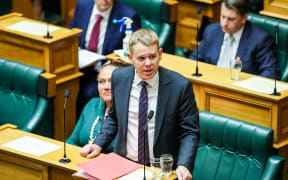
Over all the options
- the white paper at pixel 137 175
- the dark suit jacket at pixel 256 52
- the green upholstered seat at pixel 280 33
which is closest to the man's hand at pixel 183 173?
the white paper at pixel 137 175

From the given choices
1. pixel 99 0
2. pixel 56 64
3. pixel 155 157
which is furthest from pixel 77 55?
pixel 155 157

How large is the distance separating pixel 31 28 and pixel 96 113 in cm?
124

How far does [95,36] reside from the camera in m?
5.42

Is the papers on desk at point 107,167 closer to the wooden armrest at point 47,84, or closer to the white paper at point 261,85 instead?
the white paper at point 261,85

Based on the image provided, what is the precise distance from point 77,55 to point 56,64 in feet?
0.76

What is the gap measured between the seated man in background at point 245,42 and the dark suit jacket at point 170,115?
69.4 inches

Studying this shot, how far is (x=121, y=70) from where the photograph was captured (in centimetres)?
336

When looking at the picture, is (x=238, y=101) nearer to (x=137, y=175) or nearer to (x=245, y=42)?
(x=245, y=42)

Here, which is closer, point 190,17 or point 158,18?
point 158,18

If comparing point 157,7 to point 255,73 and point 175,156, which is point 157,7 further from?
point 175,156

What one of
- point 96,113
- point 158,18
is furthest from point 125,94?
point 158,18

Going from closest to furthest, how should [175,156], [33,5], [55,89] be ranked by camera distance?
[175,156], [55,89], [33,5]

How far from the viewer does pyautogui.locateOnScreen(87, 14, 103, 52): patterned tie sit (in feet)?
17.7

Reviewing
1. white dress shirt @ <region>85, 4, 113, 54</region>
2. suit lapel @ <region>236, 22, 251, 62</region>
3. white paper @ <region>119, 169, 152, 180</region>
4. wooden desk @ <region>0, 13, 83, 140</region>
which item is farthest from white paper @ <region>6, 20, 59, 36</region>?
white paper @ <region>119, 169, 152, 180</region>
